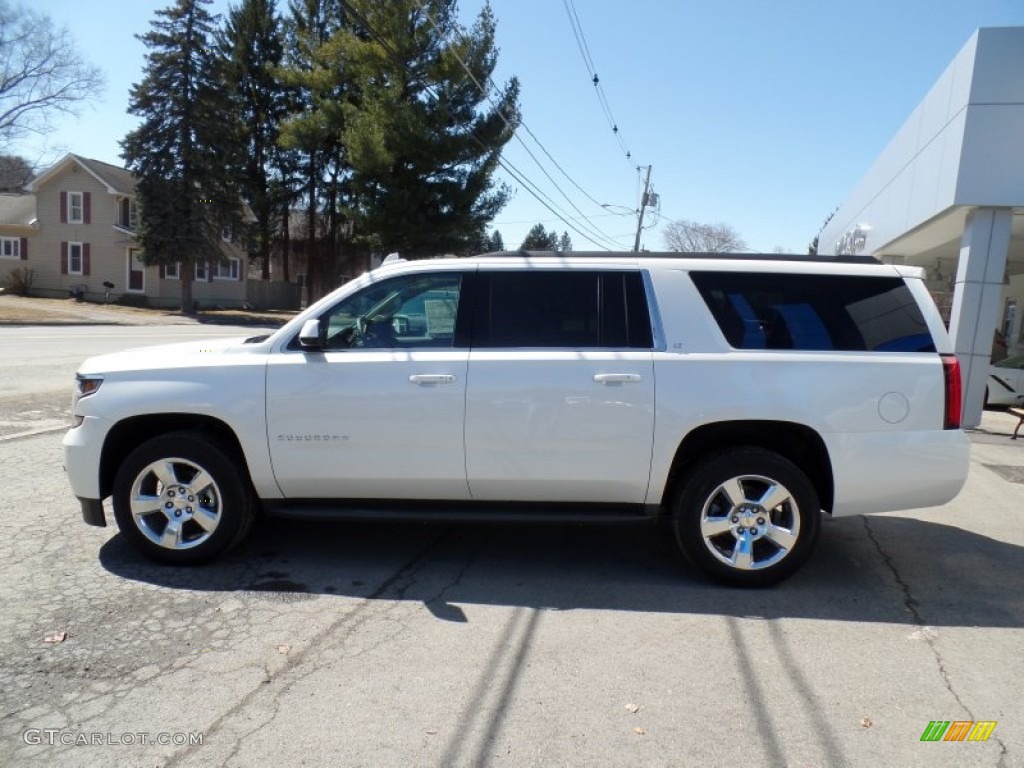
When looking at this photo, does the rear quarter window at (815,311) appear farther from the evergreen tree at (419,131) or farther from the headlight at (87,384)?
the evergreen tree at (419,131)

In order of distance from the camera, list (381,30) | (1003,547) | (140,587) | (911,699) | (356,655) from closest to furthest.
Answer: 1. (911,699)
2. (356,655)
3. (140,587)
4. (1003,547)
5. (381,30)

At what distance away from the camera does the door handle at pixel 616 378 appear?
435 centimetres

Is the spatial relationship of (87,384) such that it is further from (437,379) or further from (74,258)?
(74,258)

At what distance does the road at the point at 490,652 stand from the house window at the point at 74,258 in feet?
138

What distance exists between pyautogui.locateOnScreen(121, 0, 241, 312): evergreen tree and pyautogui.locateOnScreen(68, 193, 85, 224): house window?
6.74 metres

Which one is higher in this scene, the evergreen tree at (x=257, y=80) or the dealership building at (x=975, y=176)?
the evergreen tree at (x=257, y=80)

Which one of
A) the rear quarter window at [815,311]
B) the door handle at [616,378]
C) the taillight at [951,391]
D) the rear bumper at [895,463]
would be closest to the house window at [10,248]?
the door handle at [616,378]

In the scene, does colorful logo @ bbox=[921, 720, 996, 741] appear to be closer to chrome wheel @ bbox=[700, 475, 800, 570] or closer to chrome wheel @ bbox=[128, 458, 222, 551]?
chrome wheel @ bbox=[700, 475, 800, 570]

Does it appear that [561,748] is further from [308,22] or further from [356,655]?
[308,22]

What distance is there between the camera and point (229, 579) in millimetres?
4523

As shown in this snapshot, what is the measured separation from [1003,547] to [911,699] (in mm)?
2889

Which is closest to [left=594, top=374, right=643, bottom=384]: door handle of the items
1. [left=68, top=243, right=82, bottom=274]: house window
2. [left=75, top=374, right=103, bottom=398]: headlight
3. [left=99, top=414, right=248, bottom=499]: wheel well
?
[left=99, top=414, right=248, bottom=499]: wheel well

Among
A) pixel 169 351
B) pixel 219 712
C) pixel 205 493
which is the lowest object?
pixel 219 712

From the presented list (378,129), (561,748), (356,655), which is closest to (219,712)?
(356,655)
